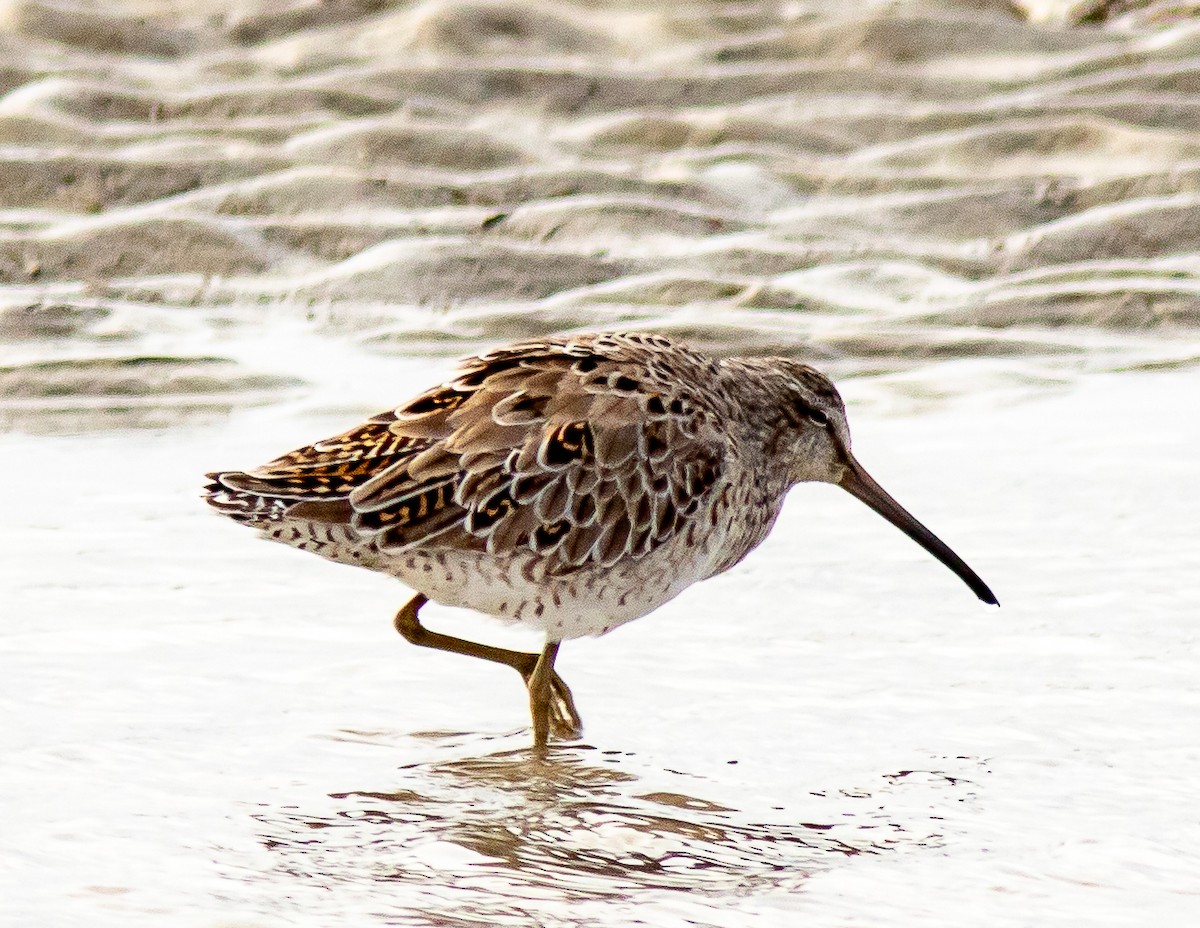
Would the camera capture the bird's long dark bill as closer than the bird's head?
No

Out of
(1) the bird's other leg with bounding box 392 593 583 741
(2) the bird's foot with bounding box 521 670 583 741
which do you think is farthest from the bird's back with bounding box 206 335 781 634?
(1) the bird's other leg with bounding box 392 593 583 741

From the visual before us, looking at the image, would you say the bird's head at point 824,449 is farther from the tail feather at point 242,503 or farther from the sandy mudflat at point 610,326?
the tail feather at point 242,503

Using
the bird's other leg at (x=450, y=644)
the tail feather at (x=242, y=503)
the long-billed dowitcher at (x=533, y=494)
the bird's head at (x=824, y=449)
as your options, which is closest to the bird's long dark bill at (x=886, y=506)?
the bird's head at (x=824, y=449)

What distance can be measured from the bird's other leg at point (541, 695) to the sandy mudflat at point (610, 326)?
0.34ft

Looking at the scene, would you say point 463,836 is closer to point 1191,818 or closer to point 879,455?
point 1191,818

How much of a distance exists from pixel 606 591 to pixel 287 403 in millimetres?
2376

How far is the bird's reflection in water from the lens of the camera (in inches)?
132

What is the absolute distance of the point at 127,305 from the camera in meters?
6.99

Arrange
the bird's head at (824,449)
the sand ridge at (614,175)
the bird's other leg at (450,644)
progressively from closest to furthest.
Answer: the bird's other leg at (450,644) < the bird's head at (824,449) < the sand ridge at (614,175)

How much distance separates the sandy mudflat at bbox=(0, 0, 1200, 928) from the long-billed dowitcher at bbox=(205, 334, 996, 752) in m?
0.27

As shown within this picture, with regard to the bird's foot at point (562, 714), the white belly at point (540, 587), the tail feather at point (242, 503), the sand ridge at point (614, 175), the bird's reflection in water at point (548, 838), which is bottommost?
the bird's reflection in water at point (548, 838)

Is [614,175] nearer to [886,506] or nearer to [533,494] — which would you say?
[886,506]

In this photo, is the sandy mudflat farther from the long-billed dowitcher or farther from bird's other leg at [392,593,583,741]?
the long-billed dowitcher

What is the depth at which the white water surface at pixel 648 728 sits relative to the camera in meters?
3.34
